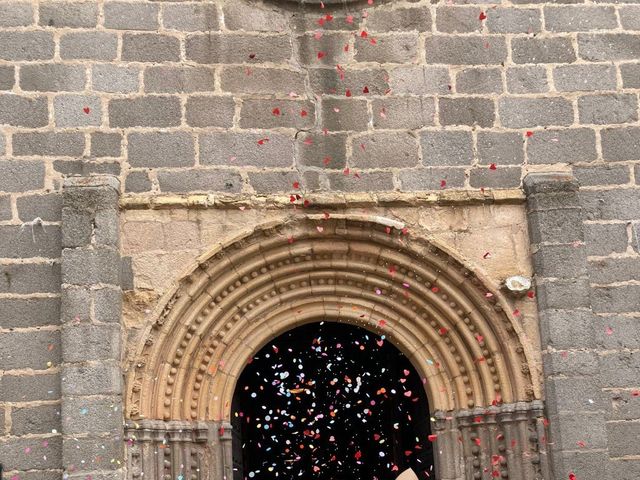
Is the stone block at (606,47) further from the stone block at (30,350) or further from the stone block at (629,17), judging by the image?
the stone block at (30,350)

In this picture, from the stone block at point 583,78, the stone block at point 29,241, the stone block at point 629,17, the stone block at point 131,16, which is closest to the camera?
the stone block at point 29,241

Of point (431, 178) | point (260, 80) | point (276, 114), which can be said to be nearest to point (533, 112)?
point (431, 178)

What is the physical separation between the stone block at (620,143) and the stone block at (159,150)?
9.04 feet

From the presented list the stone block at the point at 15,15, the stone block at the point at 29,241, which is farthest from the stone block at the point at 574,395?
the stone block at the point at 15,15

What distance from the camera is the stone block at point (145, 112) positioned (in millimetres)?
7059

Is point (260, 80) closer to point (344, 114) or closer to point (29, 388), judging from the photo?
point (344, 114)

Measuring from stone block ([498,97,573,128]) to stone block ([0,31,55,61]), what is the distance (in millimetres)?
3016

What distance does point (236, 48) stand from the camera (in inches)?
287

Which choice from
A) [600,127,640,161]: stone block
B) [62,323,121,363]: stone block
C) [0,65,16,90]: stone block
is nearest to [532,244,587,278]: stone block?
[600,127,640,161]: stone block

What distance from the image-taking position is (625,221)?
7.22 m

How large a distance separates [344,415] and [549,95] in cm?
363

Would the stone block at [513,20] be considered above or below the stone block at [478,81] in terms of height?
above

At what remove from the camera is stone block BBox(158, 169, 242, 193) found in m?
7.00

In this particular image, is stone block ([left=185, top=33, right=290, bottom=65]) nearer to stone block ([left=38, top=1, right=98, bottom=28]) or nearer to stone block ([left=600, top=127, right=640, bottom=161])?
stone block ([left=38, top=1, right=98, bottom=28])
